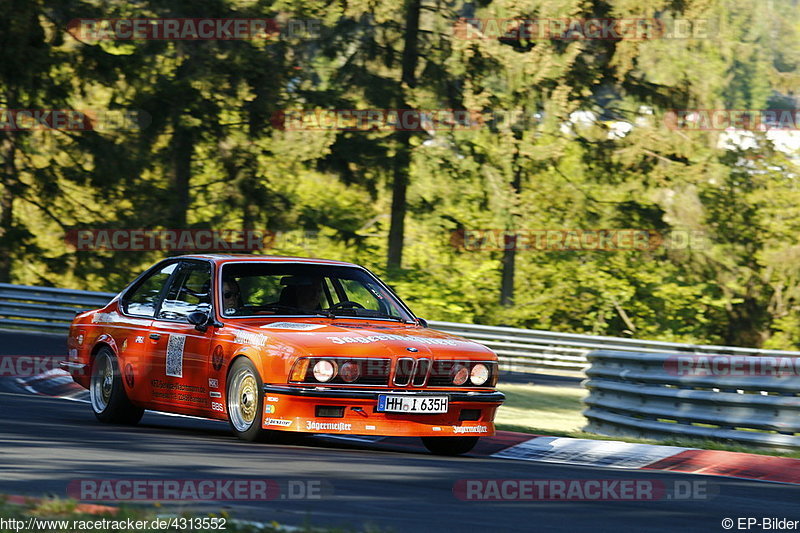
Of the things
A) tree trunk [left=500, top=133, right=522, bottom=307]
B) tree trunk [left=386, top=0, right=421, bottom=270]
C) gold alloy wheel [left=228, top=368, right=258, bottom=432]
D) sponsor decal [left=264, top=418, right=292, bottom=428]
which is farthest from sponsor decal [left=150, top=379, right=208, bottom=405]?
tree trunk [left=500, top=133, right=522, bottom=307]

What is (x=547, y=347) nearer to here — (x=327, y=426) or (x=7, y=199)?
(x=7, y=199)

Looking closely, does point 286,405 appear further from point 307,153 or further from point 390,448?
point 307,153

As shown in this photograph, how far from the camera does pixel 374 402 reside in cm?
901

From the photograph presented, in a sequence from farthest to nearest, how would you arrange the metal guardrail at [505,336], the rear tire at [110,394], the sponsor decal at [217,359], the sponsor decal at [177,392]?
1. the metal guardrail at [505,336]
2. the rear tire at [110,394]
3. the sponsor decal at [177,392]
4. the sponsor decal at [217,359]

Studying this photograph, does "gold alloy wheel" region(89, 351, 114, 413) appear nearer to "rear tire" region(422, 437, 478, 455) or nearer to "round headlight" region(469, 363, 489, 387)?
"rear tire" region(422, 437, 478, 455)

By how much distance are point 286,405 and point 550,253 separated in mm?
32283

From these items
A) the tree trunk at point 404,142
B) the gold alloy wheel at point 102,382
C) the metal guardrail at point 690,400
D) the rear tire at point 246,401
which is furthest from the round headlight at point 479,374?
the tree trunk at point 404,142

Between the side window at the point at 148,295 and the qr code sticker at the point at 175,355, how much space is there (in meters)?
0.55

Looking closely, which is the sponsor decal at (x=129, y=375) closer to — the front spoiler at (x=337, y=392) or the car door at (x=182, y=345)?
the car door at (x=182, y=345)

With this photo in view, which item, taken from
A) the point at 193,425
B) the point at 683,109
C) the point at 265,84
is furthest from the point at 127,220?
the point at 193,425

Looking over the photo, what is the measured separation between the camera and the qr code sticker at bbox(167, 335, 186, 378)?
10.2m

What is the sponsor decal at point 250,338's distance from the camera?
30.5 ft

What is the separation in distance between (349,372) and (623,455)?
2.42 m

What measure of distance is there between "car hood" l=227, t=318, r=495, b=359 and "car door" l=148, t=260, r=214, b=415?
1.52 feet
